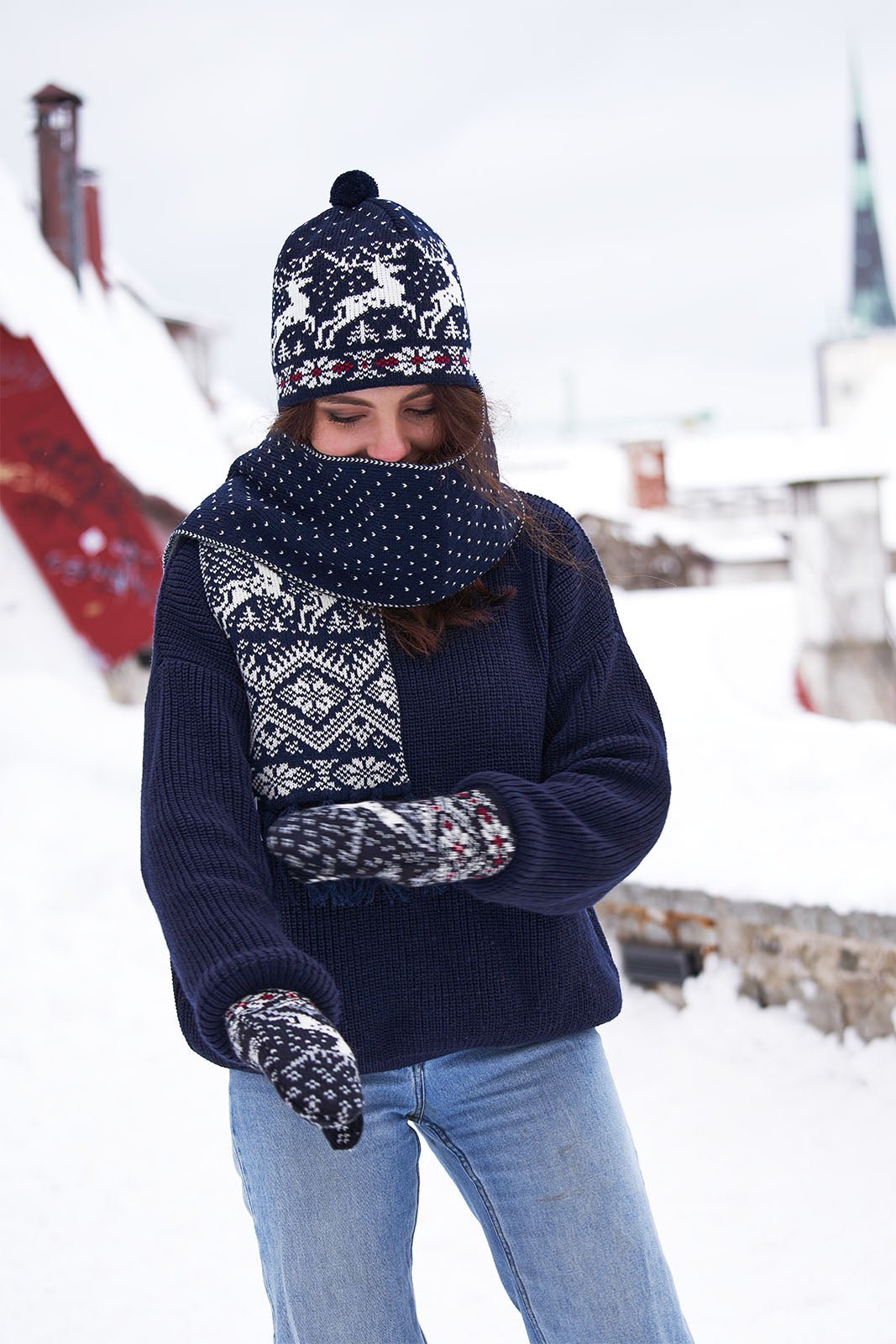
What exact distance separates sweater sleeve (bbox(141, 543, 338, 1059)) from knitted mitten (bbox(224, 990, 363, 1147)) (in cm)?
5

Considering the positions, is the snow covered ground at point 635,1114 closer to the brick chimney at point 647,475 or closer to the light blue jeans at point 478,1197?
the light blue jeans at point 478,1197

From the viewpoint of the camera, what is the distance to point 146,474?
30.5ft

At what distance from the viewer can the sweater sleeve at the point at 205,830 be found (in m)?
1.39

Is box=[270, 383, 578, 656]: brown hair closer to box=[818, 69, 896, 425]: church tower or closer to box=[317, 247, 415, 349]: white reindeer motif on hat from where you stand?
box=[317, 247, 415, 349]: white reindeer motif on hat

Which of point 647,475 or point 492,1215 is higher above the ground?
point 492,1215

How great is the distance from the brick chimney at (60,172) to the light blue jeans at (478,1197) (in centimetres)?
1122

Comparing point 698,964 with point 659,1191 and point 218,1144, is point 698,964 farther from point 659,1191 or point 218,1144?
point 218,1144

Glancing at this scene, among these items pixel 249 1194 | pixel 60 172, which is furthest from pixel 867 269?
pixel 249 1194

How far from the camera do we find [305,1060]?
4.17 feet

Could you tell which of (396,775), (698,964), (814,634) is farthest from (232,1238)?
(814,634)

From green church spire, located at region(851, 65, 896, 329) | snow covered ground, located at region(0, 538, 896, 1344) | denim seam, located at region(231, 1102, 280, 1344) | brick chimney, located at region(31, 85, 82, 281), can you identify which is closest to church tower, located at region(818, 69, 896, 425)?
green church spire, located at region(851, 65, 896, 329)

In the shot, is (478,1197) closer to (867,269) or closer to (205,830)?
(205,830)

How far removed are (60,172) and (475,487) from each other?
11.3 metres

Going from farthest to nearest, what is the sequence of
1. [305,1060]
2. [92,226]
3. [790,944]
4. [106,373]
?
[92,226]
[106,373]
[790,944]
[305,1060]
